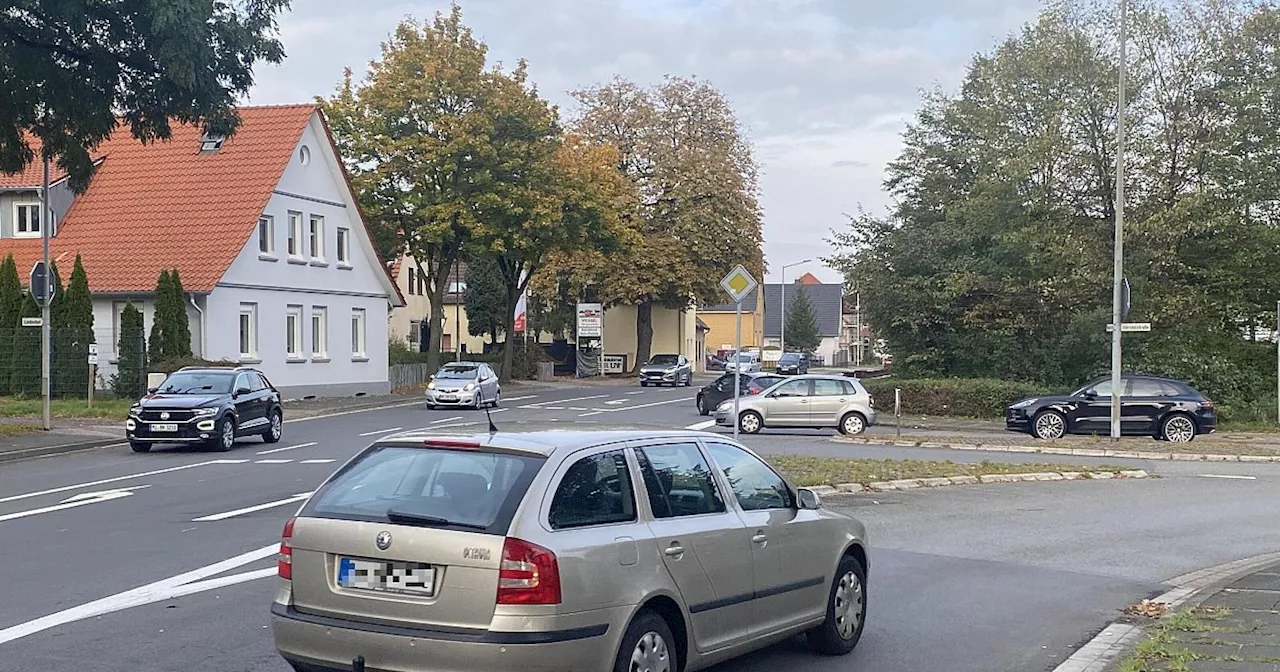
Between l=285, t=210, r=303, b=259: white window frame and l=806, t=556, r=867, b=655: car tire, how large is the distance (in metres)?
37.7

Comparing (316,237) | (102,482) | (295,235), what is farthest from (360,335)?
(102,482)

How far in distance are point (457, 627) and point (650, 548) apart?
1034 millimetres

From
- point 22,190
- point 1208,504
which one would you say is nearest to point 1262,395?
point 1208,504

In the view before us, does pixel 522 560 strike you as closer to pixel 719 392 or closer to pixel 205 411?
pixel 205 411

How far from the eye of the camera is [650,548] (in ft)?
21.0

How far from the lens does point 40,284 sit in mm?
27078

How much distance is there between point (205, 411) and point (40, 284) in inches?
220

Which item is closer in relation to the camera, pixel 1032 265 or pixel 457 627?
pixel 457 627

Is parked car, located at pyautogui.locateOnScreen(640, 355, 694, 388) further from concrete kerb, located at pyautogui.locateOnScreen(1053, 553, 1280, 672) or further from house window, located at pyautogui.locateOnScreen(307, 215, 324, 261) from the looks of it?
concrete kerb, located at pyautogui.locateOnScreen(1053, 553, 1280, 672)

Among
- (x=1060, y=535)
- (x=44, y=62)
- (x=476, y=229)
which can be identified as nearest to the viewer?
(x=1060, y=535)

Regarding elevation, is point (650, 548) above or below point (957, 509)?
above

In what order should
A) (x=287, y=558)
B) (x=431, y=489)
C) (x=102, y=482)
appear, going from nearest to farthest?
(x=431, y=489) → (x=287, y=558) → (x=102, y=482)

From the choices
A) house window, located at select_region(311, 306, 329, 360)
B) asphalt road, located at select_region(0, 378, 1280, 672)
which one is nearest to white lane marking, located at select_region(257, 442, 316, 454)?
asphalt road, located at select_region(0, 378, 1280, 672)

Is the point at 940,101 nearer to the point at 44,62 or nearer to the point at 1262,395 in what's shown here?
the point at 1262,395
